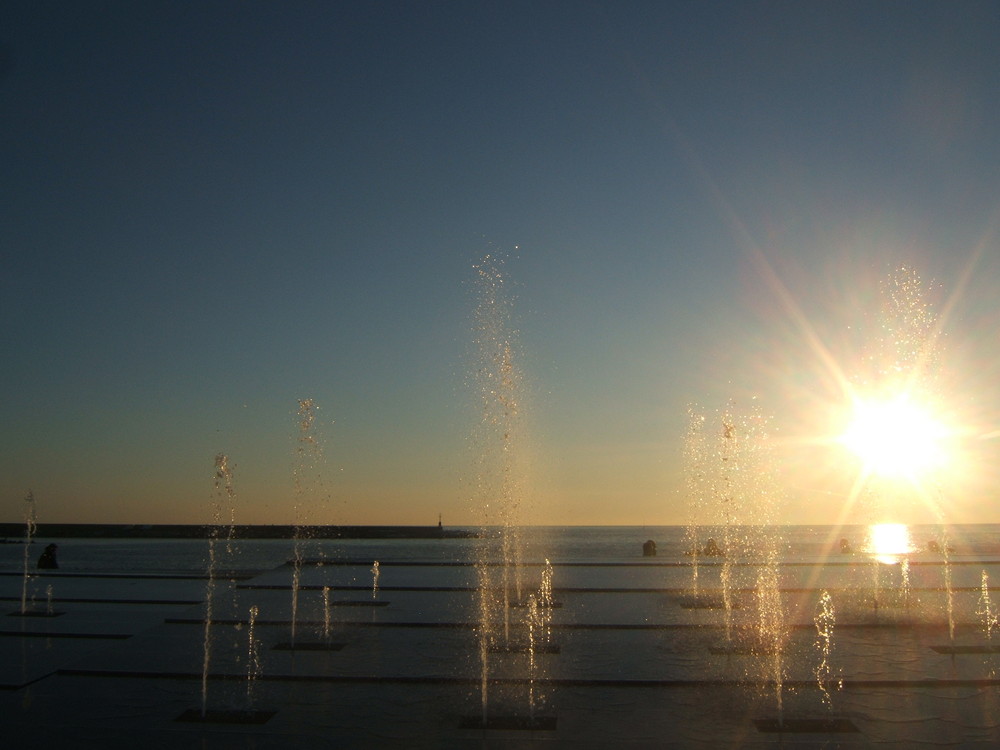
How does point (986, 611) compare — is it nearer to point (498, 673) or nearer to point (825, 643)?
point (825, 643)

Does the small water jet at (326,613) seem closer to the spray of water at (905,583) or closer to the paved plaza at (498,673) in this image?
the paved plaza at (498,673)

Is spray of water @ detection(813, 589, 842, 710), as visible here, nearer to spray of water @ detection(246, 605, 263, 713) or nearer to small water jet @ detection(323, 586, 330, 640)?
spray of water @ detection(246, 605, 263, 713)

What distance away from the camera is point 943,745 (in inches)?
247

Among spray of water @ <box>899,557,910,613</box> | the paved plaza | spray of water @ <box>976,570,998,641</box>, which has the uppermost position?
spray of water @ <box>899,557,910,613</box>

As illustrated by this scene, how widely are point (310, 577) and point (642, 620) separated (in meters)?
8.62

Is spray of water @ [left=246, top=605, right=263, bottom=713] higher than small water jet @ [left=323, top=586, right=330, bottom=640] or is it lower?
lower

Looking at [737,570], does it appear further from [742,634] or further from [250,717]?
[250,717]

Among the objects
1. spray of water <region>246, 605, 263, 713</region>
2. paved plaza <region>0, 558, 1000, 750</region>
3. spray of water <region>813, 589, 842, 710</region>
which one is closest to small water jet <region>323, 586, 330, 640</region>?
paved plaza <region>0, 558, 1000, 750</region>

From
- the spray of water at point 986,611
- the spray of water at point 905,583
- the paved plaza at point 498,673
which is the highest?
the spray of water at point 905,583

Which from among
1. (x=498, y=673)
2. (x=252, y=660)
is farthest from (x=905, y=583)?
(x=252, y=660)

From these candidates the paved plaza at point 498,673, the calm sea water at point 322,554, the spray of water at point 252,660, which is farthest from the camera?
the calm sea water at point 322,554

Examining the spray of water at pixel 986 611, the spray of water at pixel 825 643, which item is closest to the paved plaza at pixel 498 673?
the spray of water at pixel 825 643

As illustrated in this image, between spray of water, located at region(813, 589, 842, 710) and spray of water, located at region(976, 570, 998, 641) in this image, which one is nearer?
spray of water, located at region(813, 589, 842, 710)

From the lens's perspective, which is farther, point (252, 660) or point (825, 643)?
point (825, 643)
